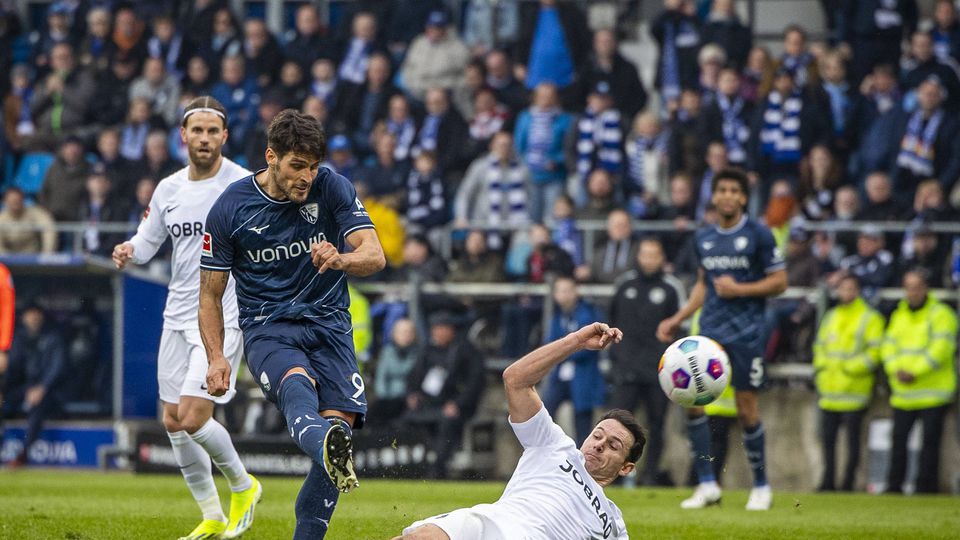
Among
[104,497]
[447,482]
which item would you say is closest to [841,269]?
[447,482]

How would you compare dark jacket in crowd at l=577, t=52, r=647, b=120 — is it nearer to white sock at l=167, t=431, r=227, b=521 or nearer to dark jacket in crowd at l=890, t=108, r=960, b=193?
dark jacket in crowd at l=890, t=108, r=960, b=193

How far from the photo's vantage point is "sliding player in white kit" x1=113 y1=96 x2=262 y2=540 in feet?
33.3

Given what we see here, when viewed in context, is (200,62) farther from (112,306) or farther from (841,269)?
(841,269)

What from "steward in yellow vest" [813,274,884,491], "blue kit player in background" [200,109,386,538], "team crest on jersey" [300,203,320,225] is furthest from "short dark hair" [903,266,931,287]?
"team crest on jersey" [300,203,320,225]

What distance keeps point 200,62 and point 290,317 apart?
50.4 ft

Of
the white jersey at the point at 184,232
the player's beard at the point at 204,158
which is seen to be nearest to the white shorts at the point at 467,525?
the white jersey at the point at 184,232

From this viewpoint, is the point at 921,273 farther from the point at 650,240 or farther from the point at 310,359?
the point at 310,359

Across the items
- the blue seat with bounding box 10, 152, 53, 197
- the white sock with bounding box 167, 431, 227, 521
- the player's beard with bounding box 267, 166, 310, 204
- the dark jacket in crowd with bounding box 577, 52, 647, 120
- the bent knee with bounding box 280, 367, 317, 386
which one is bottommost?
the white sock with bounding box 167, 431, 227, 521

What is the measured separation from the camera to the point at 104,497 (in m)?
14.0

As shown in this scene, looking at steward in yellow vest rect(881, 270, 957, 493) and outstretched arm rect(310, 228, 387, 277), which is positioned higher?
outstretched arm rect(310, 228, 387, 277)

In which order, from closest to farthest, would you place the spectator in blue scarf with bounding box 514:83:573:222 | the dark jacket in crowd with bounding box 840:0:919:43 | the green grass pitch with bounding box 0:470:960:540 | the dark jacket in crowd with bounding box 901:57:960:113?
the green grass pitch with bounding box 0:470:960:540
the dark jacket in crowd with bounding box 901:57:960:113
the spectator in blue scarf with bounding box 514:83:573:222
the dark jacket in crowd with bounding box 840:0:919:43

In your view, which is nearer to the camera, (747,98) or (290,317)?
(290,317)

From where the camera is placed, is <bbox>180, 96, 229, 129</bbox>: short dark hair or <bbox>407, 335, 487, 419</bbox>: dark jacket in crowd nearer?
<bbox>180, 96, 229, 129</bbox>: short dark hair

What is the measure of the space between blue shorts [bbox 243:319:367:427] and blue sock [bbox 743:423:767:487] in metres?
5.87
